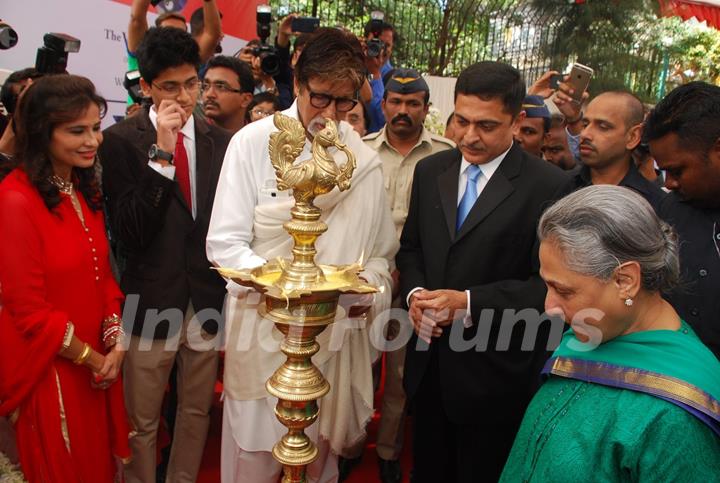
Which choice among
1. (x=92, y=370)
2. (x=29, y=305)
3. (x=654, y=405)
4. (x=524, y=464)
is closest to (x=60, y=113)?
(x=29, y=305)

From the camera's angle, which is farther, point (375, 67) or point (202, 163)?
point (375, 67)

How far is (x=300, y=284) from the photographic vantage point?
4.38 feet

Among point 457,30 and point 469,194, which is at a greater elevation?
point 457,30

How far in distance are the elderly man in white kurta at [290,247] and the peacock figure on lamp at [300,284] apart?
687 millimetres

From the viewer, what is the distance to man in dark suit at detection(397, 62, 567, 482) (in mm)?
2309

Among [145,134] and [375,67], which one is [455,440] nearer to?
[145,134]

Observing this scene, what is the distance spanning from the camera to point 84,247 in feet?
7.42

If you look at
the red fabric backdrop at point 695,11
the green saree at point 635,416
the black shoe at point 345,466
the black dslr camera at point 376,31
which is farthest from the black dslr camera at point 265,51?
the red fabric backdrop at point 695,11

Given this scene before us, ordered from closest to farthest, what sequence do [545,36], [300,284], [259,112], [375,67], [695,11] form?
[300,284] → [259,112] → [375,67] → [545,36] → [695,11]

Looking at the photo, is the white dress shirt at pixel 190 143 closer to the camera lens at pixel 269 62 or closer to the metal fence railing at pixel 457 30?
the camera lens at pixel 269 62

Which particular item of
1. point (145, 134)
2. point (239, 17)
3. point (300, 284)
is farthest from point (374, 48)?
point (300, 284)

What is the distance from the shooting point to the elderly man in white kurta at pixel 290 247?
6.94ft

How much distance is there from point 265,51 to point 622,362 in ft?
12.8

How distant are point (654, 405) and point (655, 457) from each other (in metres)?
0.11
